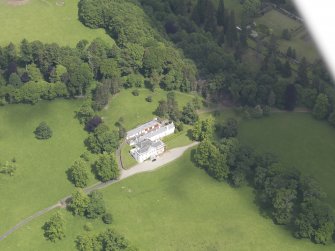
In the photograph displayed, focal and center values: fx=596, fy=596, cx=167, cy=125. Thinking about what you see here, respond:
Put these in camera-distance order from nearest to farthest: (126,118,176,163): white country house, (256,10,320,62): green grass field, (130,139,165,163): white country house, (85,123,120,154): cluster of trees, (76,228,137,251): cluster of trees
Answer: (76,228,137,251): cluster of trees → (130,139,165,163): white country house → (126,118,176,163): white country house → (85,123,120,154): cluster of trees → (256,10,320,62): green grass field

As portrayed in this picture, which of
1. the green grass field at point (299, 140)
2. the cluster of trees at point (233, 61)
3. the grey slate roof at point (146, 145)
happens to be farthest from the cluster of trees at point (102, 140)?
the green grass field at point (299, 140)

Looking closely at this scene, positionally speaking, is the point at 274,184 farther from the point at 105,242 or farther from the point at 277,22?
the point at 277,22

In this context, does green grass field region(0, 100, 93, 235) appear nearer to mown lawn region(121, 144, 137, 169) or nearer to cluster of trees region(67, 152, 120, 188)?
cluster of trees region(67, 152, 120, 188)

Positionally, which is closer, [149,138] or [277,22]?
[149,138]

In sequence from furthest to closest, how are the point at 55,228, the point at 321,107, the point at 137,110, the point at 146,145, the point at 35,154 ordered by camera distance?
the point at 137,110 < the point at 321,107 < the point at 35,154 < the point at 146,145 < the point at 55,228

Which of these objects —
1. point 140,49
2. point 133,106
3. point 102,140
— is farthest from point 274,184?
point 140,49

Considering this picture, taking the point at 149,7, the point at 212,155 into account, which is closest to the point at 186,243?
the point at 212,155

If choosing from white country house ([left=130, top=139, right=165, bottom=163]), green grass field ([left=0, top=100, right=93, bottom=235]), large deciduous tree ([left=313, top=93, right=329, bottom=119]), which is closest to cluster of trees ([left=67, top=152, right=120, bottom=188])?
green grass field ([left=0, top=100, right=93, bottom=235])
